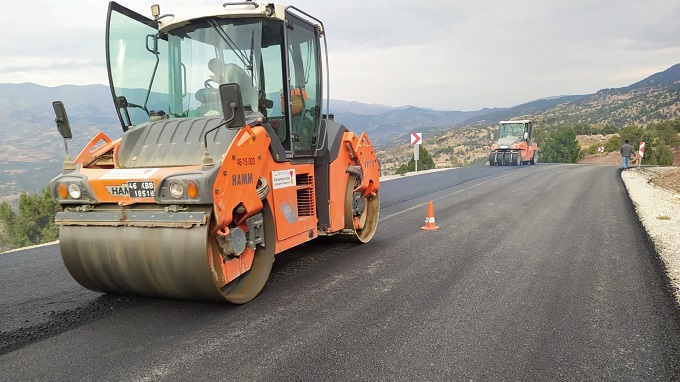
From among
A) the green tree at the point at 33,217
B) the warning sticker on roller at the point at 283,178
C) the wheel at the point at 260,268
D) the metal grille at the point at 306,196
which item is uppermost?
the warning sticker on roller at the point at 283,178

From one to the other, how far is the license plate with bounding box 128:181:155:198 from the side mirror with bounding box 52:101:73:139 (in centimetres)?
110

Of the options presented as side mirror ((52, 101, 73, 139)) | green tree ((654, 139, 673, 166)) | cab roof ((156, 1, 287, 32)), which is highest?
cab roof ((156, 1, 287, 32))

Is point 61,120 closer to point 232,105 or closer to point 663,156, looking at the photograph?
point 232,105

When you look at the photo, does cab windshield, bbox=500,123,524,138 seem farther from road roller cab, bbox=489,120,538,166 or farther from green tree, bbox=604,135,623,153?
green tree, bbox=604,135,623,153

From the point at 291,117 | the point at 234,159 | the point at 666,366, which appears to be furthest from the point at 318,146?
the point at 666,366

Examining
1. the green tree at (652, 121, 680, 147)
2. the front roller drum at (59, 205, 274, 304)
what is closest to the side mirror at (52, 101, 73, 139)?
the front roller drum at (59, 205, 274, 304)

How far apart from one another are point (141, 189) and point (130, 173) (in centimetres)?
23

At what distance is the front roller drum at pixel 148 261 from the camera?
11.0 ft

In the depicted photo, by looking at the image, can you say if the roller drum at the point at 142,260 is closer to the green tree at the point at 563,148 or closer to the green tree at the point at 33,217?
the green tree at the point at 33,217

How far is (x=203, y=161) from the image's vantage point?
3486mm

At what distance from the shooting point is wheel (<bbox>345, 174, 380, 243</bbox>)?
589cm

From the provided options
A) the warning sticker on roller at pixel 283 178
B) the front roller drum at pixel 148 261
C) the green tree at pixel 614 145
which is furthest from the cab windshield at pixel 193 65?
the green tree at pixel 614 145

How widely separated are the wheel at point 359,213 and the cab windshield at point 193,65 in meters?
1.74

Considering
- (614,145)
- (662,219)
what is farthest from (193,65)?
(614,145)
